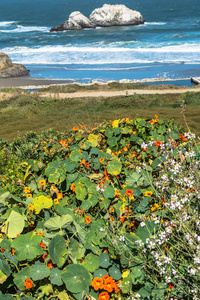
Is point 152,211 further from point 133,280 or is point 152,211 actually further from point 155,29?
point 155,29

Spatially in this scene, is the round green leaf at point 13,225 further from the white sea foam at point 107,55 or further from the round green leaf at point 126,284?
the white sea foam at point 107,55

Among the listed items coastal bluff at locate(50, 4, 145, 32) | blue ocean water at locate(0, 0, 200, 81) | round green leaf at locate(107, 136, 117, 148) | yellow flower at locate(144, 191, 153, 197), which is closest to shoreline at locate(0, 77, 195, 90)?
blue ocean water at locate(0, 0, 200, 81)

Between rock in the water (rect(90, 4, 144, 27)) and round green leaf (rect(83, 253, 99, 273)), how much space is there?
79.7 meters

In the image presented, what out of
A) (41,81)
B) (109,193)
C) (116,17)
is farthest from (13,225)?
(116,17)

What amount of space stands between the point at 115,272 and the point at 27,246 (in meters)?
0.59

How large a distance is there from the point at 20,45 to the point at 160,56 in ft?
94.0

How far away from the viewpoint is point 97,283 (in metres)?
1.97

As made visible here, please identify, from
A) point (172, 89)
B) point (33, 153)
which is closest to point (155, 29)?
point (172, 89)

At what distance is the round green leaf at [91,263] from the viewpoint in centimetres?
215

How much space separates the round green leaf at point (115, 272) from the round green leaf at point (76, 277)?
0.16 m

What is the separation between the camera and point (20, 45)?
201ft

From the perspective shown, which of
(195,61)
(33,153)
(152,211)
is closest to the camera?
(152,211)

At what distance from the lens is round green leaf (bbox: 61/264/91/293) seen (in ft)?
6.63

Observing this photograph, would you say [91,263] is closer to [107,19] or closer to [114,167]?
[114,167]
